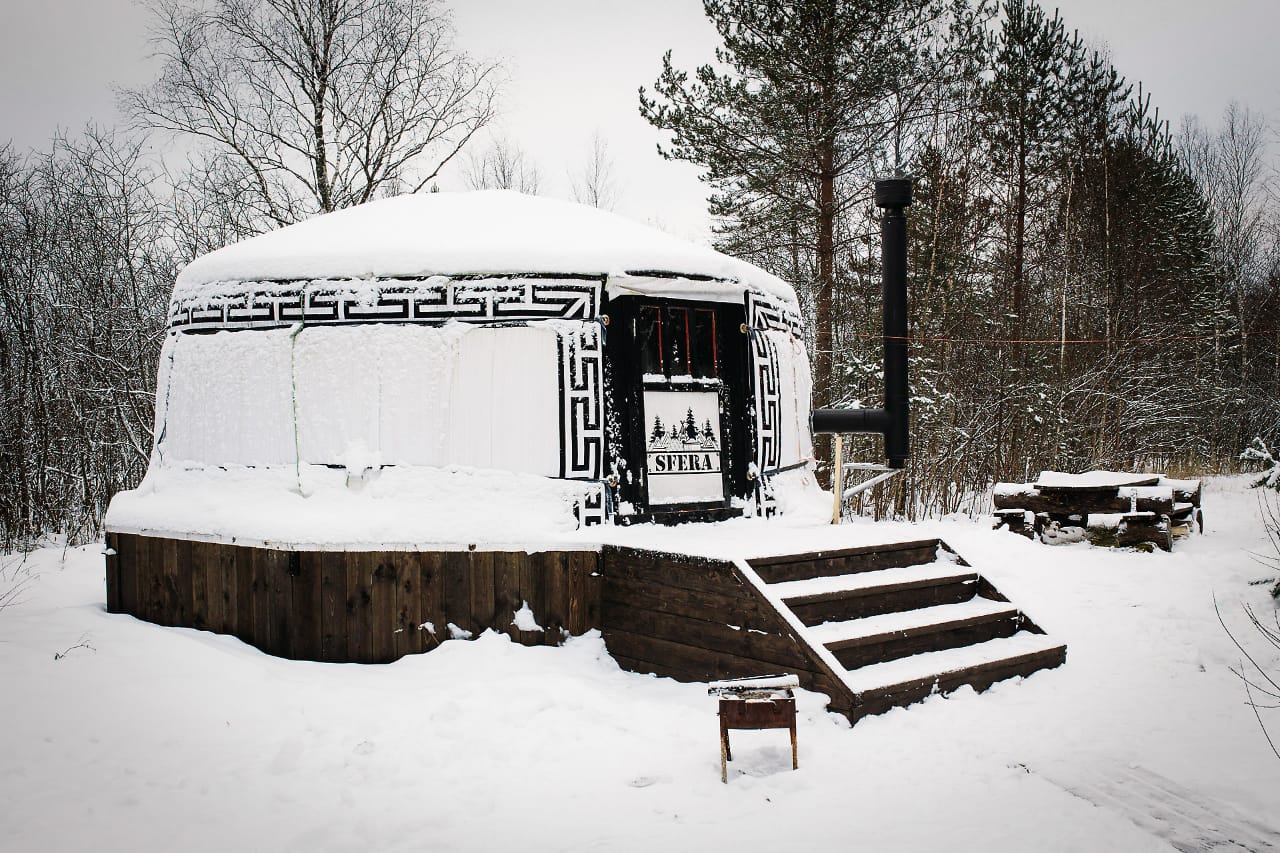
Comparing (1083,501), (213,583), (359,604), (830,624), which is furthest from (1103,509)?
(213,583)

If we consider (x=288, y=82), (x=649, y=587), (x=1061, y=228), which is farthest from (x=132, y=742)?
(x=1061, y=228)

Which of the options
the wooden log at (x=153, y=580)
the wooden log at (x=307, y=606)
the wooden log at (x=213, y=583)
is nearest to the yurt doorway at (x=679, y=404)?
the wooden log at (x=307, y=606)

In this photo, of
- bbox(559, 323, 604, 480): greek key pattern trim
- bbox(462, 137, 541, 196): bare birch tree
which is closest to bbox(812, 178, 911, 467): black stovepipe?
bbox(559, 323, 604, 480): greek key pattern trim

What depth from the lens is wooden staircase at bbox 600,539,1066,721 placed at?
3.67 meters

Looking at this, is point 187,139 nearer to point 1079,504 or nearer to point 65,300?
point 65,300

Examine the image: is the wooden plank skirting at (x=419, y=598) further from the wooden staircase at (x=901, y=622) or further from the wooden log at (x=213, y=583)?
the wooden staircase at (x=901, y=622)

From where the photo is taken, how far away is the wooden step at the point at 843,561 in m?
4.14

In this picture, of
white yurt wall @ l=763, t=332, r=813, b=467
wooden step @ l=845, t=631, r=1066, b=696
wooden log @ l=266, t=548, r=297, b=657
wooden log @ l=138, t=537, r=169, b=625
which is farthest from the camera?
white yurt wall @ l=763, t=332, r=813, b=467

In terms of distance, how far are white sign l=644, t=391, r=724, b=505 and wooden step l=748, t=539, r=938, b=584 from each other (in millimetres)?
940

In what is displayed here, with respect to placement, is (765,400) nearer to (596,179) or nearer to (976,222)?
(976,222)

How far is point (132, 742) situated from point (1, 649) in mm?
1365

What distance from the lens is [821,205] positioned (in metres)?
10.5

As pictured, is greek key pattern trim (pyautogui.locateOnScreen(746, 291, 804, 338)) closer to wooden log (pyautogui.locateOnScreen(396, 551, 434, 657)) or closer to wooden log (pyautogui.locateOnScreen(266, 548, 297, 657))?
wooden log (pyautogui.locateOnScreen(396, 551, 434, 657))

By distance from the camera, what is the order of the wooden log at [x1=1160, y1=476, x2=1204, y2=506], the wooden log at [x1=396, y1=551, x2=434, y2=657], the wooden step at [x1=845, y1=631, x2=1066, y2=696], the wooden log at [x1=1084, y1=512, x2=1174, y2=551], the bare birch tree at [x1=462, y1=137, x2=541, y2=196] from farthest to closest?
the bare birch tree at [x1=462, y1=137, x2=541, y2=196]
the wooden log at [x1=1160, y1=476, x2=1204, y2=506]
the wooden log at [x1=1084, y1=512, x2=1174, y2=551]
the wooden log at [x1=396, y1=551, x2=434, y2=657]
the wooden step at [x1=845, y1=631, x2=1066, y2=696]
